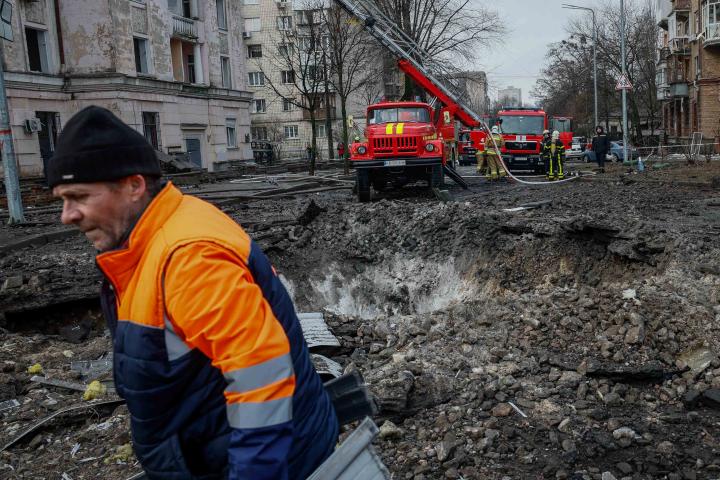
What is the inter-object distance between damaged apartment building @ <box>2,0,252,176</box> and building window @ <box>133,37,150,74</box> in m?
0.04

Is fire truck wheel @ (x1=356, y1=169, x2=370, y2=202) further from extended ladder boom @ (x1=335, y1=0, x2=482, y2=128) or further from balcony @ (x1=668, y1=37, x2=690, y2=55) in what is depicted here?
balcony @ (x1=668, y1=37, x2=690, y2=55)

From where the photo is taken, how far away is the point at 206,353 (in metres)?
1.80

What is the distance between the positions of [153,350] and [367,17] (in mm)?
19475

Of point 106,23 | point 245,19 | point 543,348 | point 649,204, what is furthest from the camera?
point 245,19

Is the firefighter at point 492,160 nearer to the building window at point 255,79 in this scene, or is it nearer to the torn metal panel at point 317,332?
the torn metal panel at point 317,332

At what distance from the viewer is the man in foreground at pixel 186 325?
174 centimetres

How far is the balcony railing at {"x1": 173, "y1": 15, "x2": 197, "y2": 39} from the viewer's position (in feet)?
105

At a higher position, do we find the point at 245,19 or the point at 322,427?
the point at 245,19

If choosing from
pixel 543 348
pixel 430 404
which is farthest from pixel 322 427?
pixel 543 348

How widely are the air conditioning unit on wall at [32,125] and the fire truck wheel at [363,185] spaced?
13.9 m

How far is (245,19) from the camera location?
6519 cm

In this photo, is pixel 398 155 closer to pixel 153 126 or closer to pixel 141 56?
pixel 153 126

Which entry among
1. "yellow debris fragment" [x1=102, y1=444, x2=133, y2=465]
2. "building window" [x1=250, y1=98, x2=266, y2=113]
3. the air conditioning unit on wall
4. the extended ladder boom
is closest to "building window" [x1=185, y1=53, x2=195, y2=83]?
the air conditioning unit on wall

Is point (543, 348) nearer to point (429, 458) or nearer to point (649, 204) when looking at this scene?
point (429, 458)
